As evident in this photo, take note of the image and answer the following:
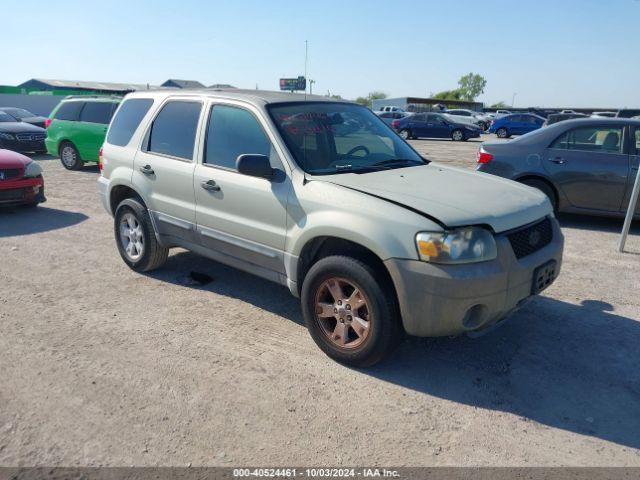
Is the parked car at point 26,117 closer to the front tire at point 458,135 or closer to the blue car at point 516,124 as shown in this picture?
the front tire at point 458,135

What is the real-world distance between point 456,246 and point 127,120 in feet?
12.8

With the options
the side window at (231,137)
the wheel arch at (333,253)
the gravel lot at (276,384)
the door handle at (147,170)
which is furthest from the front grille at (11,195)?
the wheel arch at (333,253)

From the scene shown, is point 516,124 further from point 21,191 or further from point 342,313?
point 342,313

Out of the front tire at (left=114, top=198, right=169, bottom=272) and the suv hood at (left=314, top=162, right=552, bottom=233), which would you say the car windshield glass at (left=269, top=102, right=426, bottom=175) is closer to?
the suv hood at (left=314, top=162, right=552, bottom=233)

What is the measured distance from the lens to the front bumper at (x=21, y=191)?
7832mm

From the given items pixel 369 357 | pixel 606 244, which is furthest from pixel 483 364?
pixel 606 244

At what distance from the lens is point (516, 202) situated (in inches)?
144

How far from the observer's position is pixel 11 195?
7898mm

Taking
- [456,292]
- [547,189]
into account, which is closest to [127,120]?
[456,292]

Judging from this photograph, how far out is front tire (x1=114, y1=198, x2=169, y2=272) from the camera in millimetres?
5156

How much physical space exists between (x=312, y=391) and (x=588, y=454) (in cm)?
159

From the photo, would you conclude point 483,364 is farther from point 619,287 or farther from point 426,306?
point 619,287

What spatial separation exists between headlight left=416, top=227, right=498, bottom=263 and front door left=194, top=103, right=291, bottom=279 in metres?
1.17

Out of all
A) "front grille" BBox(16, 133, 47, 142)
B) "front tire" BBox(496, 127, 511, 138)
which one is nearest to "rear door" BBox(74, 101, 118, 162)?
"front grille" BBox(16, 133, 47, 142)
